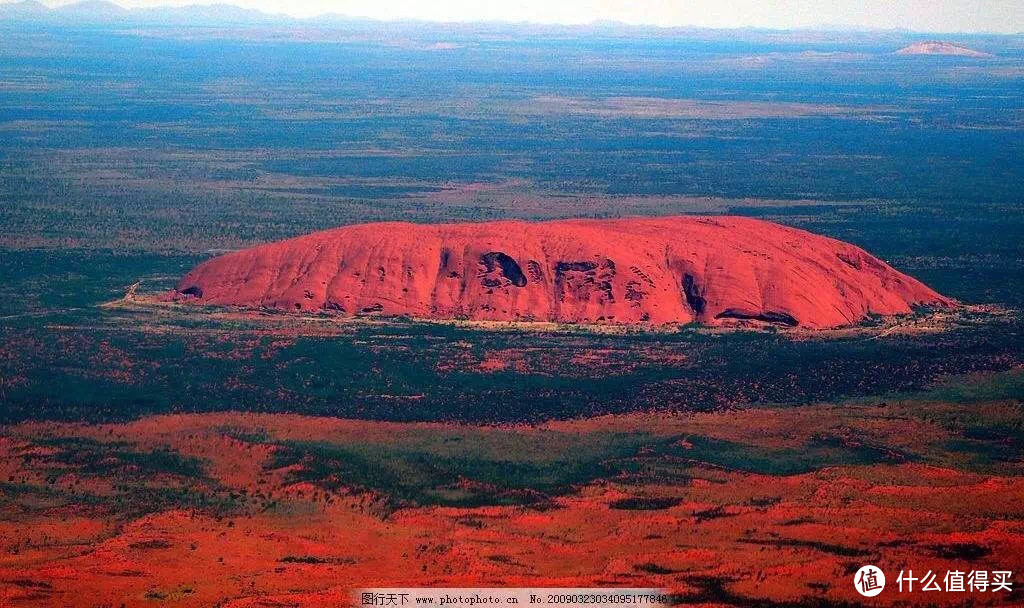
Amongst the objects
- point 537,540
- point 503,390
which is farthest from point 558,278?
point 537,540

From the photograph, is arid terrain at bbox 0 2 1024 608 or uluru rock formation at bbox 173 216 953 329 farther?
uluru rock formation at bbox 173 216 953 329

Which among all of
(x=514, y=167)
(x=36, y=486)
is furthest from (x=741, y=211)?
(x=36, y=486)

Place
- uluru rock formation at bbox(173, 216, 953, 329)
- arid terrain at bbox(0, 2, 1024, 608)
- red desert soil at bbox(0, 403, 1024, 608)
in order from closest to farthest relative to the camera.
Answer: red desert soil at bbox(0, 403, 1024, 608), arid terrain at bbox(0, 2, 1024, 608), uluru rock formation at bbox(173, 216, 953, 329)

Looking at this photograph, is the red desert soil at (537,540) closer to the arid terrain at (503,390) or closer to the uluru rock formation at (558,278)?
the arid terrain at (503,390)

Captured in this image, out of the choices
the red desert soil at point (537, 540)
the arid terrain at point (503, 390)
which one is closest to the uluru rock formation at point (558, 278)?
the arid terrain at point (503, 390)

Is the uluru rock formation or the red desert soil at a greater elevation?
the uluru rock formation

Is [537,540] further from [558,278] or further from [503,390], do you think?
[558,278]

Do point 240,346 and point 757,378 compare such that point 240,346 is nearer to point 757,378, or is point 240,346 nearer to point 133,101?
point 757,378

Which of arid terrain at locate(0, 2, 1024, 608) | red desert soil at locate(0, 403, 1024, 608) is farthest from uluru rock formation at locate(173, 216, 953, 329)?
red desert soil at locate(0, 403, 1024, 608)

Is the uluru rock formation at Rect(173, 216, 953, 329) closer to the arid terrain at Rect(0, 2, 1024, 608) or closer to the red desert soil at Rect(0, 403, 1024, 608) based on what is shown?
the arid terrain at Rect(0, 2, 1024, 608)
